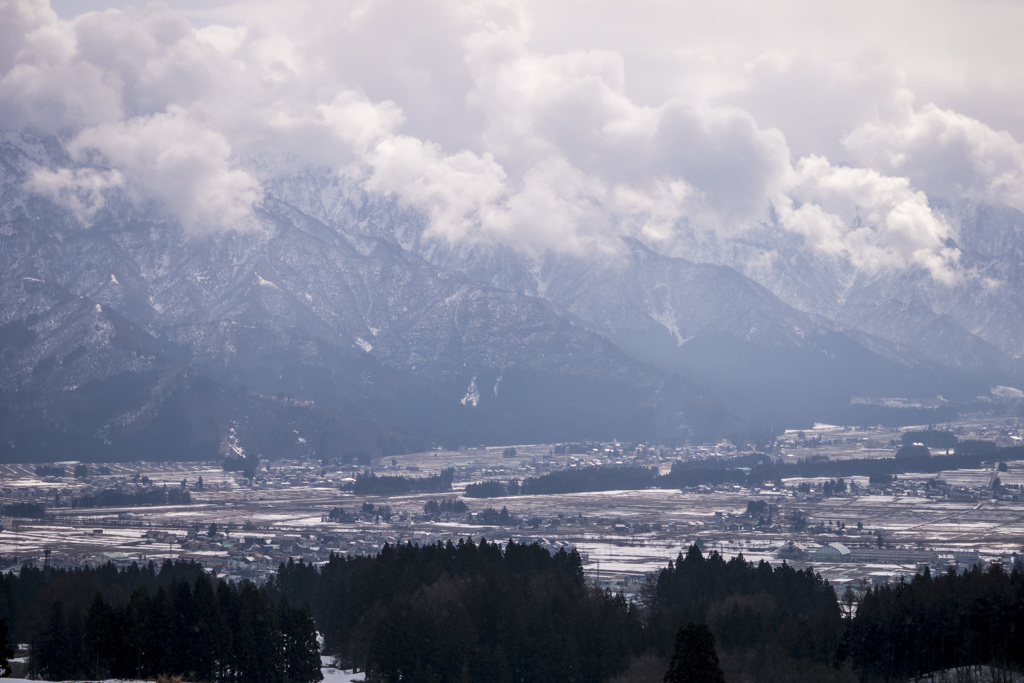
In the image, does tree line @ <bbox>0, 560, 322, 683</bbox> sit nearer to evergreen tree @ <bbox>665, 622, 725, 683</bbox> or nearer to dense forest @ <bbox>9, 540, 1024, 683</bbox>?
dense forest @ <bbox>9, 540, 1024, 683</bbox>

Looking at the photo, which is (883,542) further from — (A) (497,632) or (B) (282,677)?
(B) (282,677)

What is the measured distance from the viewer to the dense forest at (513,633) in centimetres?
9150

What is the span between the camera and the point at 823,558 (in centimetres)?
16675

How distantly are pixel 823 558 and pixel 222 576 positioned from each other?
70.6 meters

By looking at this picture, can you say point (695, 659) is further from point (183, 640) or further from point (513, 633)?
point (183, 640)

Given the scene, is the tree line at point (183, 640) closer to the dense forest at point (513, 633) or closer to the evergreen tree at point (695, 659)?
the dense forest at point (513, 633)

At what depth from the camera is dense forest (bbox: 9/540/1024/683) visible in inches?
3602

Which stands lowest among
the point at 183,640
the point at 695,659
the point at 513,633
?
the point at 513,633

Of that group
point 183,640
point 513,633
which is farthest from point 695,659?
point 183,640

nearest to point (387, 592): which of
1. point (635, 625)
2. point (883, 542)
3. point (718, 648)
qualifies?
point (635, 625)

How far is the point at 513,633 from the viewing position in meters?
99.2

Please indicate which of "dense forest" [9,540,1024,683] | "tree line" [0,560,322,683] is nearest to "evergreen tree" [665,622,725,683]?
"dense forest" [9,540,1024,683]

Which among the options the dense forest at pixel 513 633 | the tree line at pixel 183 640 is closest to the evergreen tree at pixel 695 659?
the dense forest at pixel 513 633

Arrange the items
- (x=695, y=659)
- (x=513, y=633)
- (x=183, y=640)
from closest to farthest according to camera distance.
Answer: (x=695, y=659) → (x=183, y=640) → (x=513, y=633)
